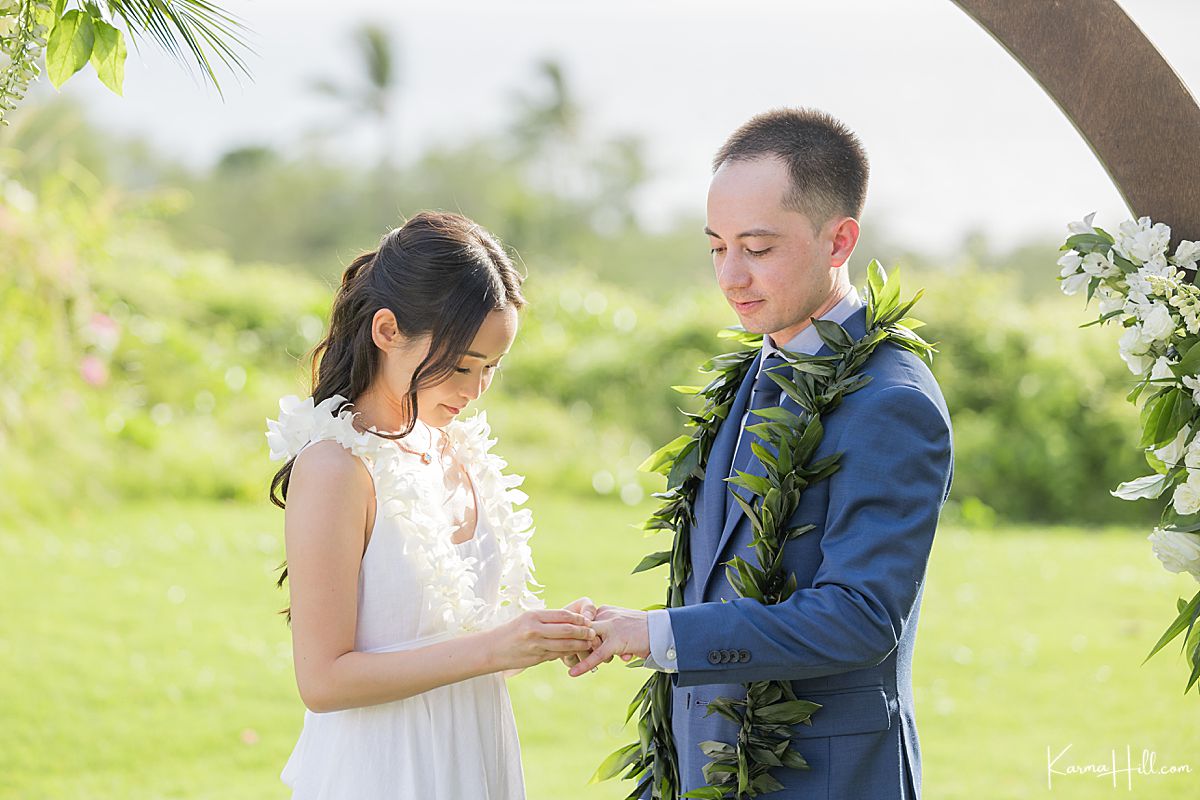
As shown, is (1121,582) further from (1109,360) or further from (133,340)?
(133,340)

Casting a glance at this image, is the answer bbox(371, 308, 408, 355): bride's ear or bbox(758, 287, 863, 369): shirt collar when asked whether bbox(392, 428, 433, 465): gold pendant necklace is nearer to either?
bbox(371, 308, 408, 355): bride's ear

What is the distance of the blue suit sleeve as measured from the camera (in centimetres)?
227

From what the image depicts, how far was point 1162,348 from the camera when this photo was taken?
7.89 feet

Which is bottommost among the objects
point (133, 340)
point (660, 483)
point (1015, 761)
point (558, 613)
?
point (1015, 761)

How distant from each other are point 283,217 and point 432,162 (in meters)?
6.03

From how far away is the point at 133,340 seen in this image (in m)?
11.6

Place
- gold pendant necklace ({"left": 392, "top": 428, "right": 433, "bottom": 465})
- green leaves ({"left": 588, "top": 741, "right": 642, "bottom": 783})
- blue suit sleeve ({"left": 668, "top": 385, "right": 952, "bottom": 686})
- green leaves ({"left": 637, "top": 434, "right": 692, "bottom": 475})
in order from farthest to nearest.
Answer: green leaves ({"left": 637, "top": 434, "right": 692, "bottom": 475}) → green leaves ({"left": 588, "top": 741, "right": 642, "bottom": 783}) → gold pendant necklace ({"left": 392, "top": 428, "right": 433, "bottom": 465}) → blue suit sleeve ({"left": 668, "top": 385, "right": 952, "bottom": 686})

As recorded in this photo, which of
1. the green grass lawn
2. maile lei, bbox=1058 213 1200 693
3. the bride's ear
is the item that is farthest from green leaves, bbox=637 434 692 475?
the green grass lawn

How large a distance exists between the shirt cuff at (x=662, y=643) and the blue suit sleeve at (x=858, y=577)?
0.05ft

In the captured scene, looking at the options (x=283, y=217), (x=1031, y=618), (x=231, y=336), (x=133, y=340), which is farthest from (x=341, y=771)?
(x=283, y=217)

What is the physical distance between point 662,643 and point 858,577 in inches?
15.8

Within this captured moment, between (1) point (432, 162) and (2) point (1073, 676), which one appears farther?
(1) point (432, 162)

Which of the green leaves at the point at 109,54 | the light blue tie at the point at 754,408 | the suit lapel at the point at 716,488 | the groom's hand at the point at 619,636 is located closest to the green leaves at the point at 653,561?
A: the suit lapel at the point at 716,488

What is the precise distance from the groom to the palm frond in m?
1.15
